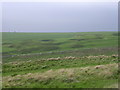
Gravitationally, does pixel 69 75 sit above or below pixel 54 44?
above

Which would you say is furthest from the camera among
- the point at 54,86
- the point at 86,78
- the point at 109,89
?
the point at 86,78

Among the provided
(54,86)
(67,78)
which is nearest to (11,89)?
(54,86)

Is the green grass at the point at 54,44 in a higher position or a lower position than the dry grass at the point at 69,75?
lower

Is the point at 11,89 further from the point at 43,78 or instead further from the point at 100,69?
the point at 100,69

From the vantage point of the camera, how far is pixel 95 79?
21031 millimetres

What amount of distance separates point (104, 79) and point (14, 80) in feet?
42.7

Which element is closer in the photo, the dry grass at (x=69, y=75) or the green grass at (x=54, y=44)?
the dry grass at (x=69, y=75)

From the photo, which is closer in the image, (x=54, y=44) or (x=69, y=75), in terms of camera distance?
(x=69, y=75)

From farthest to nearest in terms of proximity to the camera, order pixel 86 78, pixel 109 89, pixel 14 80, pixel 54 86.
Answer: pixel 14 80
pixel 86 78
pixel 54 86
pixel 109 89

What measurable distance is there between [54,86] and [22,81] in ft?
18.1

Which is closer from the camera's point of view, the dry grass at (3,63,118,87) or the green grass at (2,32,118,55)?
the dry grass at (3,63,118,87)

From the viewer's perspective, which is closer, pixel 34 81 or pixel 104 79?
pixel 104 79

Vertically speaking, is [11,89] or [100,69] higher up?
[100,69]

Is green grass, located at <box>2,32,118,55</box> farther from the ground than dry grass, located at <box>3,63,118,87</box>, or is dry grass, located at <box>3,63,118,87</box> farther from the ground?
dry grass, located at <box>3,63,118,87</box>
